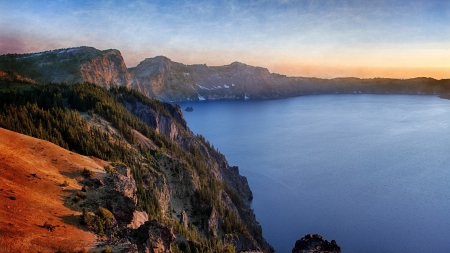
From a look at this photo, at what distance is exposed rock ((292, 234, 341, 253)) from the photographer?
45.4 metres

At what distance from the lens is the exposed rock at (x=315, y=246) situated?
45438 mm

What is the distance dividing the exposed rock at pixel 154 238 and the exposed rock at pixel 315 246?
87.7ft

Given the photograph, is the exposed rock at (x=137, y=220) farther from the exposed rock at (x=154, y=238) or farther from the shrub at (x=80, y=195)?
the shrub at (x=80, y=195)

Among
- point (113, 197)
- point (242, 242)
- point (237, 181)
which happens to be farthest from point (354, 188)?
point (113, 197)

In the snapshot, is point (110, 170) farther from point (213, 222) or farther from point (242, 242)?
point (242, 242)

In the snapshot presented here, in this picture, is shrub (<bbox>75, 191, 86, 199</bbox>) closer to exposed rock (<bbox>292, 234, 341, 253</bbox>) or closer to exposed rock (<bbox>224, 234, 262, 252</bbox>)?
exposed rock (<bbox>292, 234, 341, 253</bbox>)

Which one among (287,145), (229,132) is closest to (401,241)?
(287,145)

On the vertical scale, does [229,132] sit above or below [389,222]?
above

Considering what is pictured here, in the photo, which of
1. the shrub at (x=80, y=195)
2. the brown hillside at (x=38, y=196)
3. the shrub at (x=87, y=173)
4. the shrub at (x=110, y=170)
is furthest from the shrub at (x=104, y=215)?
the shrub at (x=110, y=170)

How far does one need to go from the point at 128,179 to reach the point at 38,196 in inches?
464

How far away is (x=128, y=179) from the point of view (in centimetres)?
3809

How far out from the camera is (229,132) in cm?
19725

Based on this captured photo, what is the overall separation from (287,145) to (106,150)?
118 m

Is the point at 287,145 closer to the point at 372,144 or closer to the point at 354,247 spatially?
the point at 372,144
